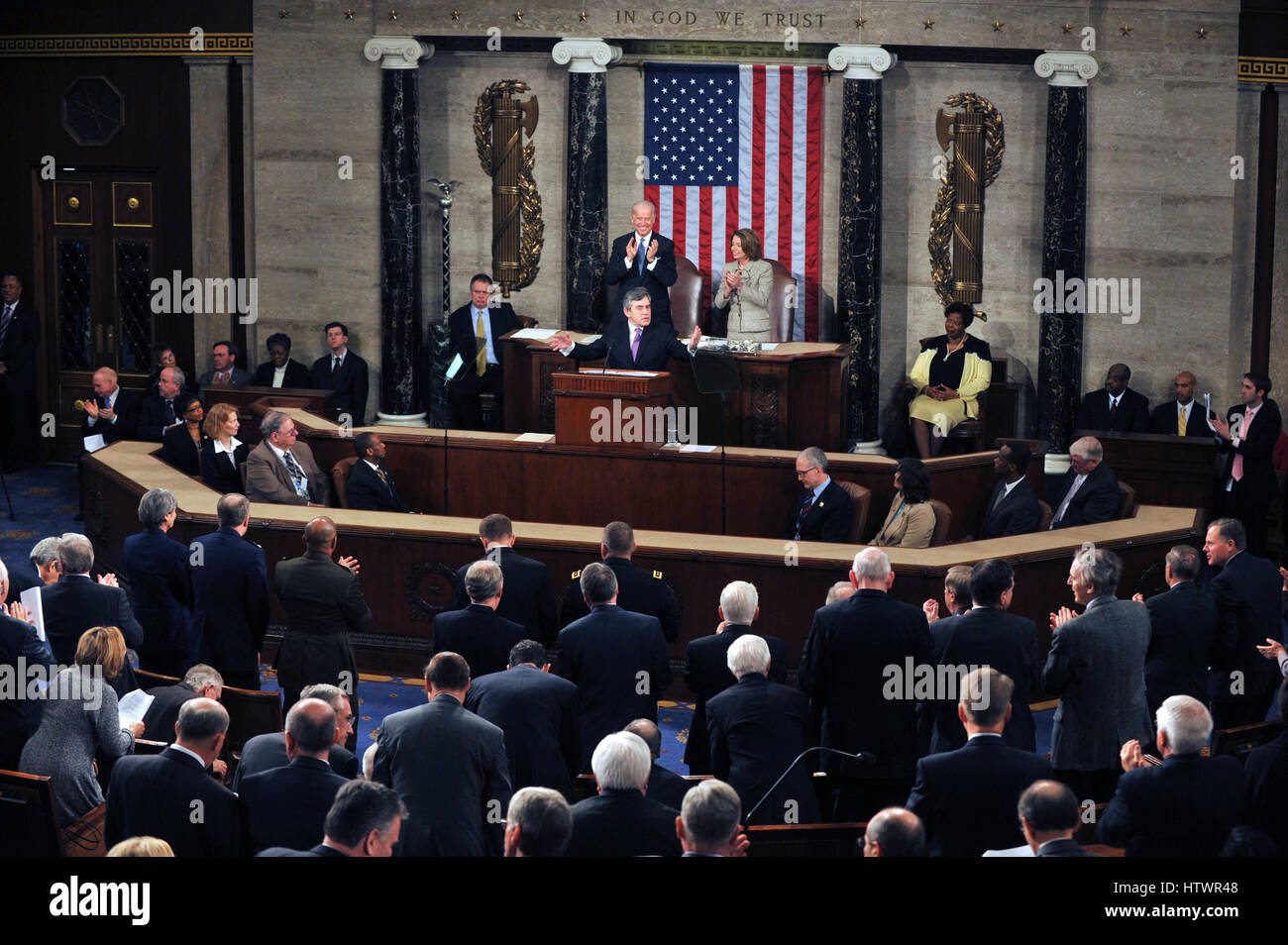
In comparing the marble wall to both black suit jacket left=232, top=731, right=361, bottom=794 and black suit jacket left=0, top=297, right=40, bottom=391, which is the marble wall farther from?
black suit jacket left=232, top=731, right=361, bottom=794

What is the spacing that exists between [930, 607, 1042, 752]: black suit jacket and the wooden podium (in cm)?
461

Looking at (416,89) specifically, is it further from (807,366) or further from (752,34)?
(807,366)

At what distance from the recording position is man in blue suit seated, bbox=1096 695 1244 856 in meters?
5.27

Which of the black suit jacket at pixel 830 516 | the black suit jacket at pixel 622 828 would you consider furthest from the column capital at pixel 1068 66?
the black suit jacket at pixel 622 828

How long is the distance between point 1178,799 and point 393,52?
11201 mm

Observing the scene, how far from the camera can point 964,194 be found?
14.3 metres

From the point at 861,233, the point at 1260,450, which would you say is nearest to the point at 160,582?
the point at 861,233

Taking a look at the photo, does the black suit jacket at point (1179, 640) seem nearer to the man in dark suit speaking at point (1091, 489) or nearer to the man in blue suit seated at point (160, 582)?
the man in dark suit speaking at point (1091, 489)

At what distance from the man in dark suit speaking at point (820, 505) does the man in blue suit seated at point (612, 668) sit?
3.32 m

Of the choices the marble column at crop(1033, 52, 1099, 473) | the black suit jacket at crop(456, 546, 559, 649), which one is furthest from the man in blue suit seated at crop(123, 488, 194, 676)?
the marble column at crop(1033, 52, 1099, 473)

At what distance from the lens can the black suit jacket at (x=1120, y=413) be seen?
44.3 ft

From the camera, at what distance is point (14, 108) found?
15.9 metres
